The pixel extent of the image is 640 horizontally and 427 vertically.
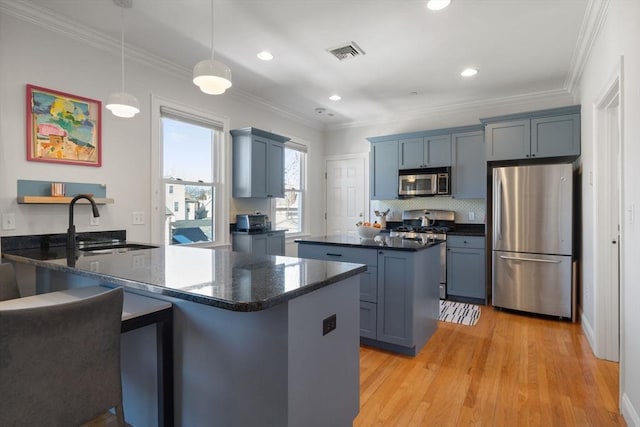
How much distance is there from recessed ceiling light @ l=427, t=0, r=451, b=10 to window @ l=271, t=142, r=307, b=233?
10.5 feet

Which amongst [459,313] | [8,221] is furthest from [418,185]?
[8,221]

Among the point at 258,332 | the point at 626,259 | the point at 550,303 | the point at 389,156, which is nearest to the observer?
the point at 258,332

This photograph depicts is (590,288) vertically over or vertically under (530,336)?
over

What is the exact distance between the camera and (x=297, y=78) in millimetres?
4039

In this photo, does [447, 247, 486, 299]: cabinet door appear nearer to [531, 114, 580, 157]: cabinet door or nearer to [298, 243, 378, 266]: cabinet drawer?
[531, 114, 580, 157]: cabinet door

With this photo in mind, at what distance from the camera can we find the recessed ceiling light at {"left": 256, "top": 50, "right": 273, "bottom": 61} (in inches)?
132

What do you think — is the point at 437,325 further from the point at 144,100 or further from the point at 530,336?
the point at 144,100

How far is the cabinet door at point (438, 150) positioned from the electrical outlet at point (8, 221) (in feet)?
14.9

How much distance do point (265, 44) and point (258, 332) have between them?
9.09ft

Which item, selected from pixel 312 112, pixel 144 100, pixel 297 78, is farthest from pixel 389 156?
pixel 144 100

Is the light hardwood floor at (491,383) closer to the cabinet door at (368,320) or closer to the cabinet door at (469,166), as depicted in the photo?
the cabinet door at (368,320)

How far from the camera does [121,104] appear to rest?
2293 millimetres

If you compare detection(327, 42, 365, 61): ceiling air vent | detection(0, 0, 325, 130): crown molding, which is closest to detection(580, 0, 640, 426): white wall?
detection(327, 42, 365, 61): ceiling air vent

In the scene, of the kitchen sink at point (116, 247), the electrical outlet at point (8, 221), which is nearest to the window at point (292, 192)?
the kitchen sink at point (116, 247)
